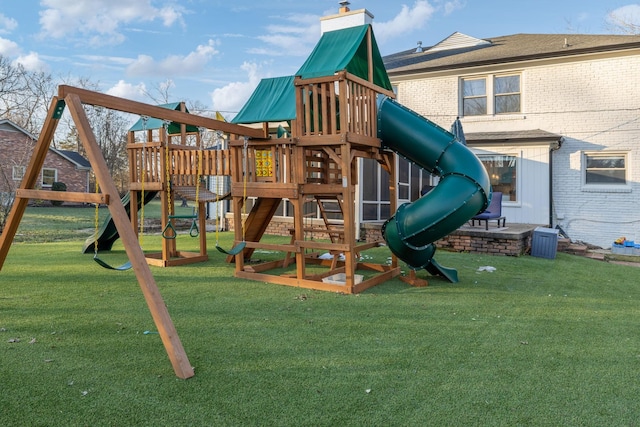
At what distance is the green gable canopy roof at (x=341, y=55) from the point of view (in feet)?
→ 21.0

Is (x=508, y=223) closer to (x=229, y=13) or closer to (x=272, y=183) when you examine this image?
(x=272, y=183)

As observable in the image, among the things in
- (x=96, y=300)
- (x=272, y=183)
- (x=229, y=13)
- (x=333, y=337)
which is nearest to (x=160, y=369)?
(x=333, y=337)

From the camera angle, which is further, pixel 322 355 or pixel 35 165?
pixel 35 165

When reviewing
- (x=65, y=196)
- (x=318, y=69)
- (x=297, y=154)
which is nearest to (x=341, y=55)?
(x=318, y=69)

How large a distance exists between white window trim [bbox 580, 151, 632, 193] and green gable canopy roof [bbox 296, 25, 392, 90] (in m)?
7.73

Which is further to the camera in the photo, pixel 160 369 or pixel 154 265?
pixel 154 265

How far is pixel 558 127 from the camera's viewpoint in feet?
39.9

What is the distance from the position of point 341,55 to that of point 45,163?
98.4ft

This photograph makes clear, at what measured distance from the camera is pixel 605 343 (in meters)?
4.05

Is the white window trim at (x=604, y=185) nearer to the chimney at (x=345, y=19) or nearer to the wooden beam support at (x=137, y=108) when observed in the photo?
the chimney at (x=345, y=19)

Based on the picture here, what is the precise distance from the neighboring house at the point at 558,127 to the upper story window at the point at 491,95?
3cm

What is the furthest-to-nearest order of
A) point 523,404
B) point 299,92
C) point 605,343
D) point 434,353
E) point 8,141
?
point 8,141, point 299,92, point 605,343, point 434,353, point 523,404

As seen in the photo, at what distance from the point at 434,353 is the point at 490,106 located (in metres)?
11.0

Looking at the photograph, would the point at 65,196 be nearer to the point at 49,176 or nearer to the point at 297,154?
the point at 297,154
